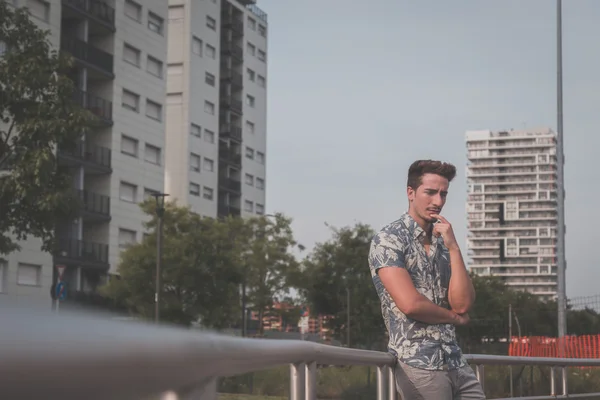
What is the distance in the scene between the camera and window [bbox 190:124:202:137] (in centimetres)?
7494

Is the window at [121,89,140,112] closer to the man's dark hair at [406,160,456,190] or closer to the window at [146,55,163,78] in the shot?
the window at [146,55,163,78]

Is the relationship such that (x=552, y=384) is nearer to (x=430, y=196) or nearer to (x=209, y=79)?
(x=430, y=196)

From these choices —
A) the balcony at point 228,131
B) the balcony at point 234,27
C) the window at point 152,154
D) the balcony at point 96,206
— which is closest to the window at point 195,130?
the balcony at point 228,131

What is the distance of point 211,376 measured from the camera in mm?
1508

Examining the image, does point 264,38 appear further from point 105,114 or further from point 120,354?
point 120,354

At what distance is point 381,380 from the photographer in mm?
4363

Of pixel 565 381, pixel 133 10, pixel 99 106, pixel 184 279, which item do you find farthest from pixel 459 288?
pixel 133 10

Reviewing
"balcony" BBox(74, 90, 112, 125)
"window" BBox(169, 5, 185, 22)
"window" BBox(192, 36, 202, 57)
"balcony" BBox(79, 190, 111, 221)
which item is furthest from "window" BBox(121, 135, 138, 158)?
"window" BBox(169, 5, 185, 22)

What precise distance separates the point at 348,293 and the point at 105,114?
17492mm

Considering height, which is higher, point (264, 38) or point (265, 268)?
point (264, 38)

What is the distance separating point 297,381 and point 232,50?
264 feet

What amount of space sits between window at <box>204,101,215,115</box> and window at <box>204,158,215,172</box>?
3.63 metres

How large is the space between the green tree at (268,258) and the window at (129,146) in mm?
7969

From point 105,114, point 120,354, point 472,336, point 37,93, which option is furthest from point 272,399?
point 472,336
